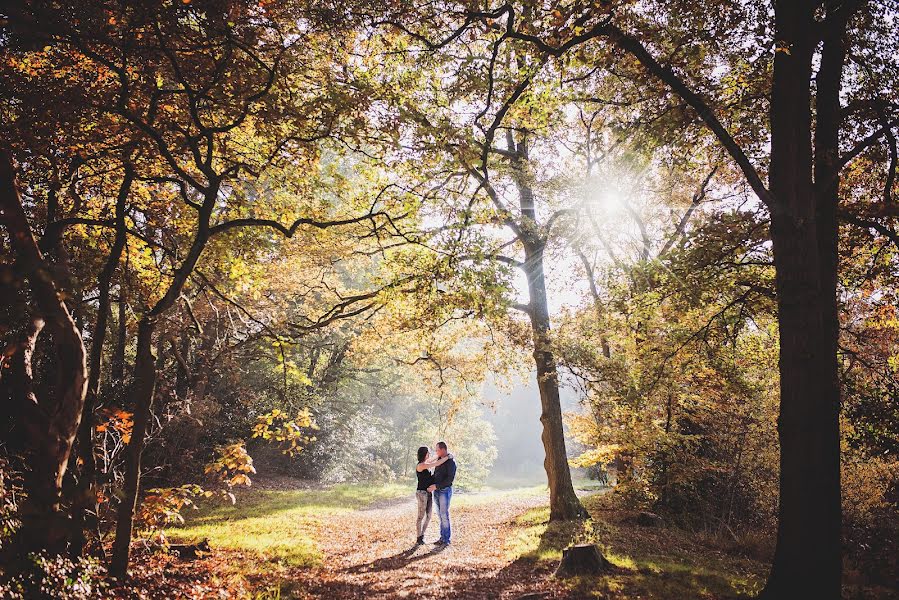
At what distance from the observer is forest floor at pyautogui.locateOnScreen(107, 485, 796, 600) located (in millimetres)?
6191

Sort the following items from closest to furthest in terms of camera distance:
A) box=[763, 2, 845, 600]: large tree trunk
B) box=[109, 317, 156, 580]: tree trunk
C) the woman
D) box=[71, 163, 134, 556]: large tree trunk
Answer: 1. box=[109, 317, 156, 580]: tree trunk
2. box=[71, 163, 134, 556]: large tree trunk
3. box=[763, 2, 845, 600]: large tree trunk
4. the woman

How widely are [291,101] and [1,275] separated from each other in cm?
522

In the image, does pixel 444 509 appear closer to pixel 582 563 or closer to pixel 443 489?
pixel 443 489

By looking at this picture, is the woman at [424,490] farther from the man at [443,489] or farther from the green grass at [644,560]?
the green grass at [644,560]

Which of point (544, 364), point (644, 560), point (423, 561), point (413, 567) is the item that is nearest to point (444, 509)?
point (423, 561)

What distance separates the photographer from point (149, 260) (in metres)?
8.55

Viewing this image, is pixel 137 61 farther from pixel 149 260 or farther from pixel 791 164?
pixel 791 164

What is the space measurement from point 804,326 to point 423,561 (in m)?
6.83

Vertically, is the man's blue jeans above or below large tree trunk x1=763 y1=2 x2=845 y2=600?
below

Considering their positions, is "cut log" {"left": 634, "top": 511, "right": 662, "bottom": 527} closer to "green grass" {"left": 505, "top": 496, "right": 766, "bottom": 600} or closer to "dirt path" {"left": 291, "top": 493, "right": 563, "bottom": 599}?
"green grass" {"left": 505, "top": 496, "right": 766, "bottom": 600}

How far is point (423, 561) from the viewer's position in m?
8.16

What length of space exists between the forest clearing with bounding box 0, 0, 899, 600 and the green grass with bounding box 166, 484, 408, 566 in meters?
0.14

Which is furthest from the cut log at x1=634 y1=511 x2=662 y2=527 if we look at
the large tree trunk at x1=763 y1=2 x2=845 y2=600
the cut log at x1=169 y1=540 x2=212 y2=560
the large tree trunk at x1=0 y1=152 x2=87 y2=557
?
the large tree trunk at x1=0 y1=152 x2=87 y2=557

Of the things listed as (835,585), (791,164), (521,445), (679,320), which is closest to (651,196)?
(679,320)
